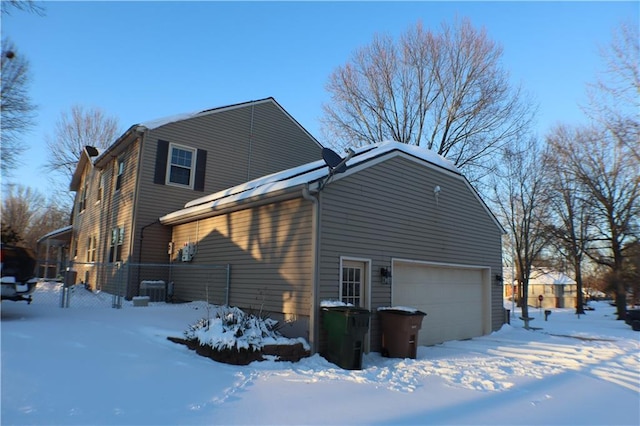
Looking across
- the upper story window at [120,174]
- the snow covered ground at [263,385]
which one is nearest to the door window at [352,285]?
the snow covered ground at [263,385]

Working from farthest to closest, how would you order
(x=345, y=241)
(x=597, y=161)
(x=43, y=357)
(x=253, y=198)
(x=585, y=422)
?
(x=597, y=161) → (x=253, y=198) → (x=345, y=241) → (x=43, y=357) → (x=585, y=422)

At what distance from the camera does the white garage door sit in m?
10.3

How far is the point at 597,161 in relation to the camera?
22.2 metres

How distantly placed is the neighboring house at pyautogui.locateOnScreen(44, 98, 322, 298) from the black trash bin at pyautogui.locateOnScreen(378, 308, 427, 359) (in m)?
7.51

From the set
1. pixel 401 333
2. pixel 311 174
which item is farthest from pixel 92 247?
pixel 401 333

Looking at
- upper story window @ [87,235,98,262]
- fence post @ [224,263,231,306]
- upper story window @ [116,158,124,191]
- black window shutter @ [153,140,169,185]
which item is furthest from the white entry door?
upper story window @ [87,235,98,262]

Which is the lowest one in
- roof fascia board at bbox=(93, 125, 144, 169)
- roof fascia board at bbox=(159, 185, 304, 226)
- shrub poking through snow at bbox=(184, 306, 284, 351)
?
shrub poking through snow at bbox=(184, 306, 284, 351)

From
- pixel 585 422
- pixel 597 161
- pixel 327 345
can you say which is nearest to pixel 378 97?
pixel 597 161

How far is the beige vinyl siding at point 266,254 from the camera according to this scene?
8.30 m

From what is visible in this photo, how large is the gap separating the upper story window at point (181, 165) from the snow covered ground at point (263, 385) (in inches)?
248

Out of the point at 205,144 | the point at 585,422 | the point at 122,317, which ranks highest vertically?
the point at 205,144

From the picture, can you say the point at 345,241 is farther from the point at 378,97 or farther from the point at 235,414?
the point at 378,97

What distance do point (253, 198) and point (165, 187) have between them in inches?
234

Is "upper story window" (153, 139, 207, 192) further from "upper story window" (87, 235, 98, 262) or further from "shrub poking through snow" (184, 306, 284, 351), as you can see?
"shrub poking through snow" (184, 306, 284, 351)
